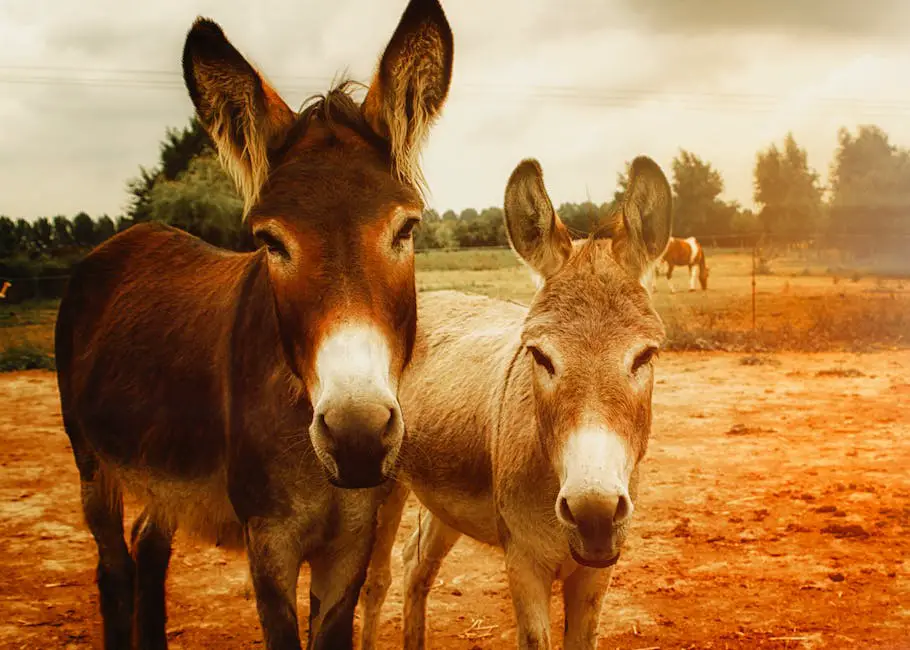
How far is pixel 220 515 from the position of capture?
3088mm

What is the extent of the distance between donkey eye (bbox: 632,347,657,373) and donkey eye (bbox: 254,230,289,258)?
4.22 ft

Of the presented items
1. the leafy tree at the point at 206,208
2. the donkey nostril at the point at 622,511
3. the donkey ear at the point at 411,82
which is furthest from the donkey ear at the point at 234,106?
the leafy tree at the point at 206,208

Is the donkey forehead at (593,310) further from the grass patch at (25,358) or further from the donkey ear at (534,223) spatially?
the grass patch at (25,358)

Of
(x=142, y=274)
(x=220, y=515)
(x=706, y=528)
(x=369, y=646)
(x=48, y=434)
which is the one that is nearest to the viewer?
(x=220, y=515)

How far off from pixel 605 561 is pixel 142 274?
9.42ft

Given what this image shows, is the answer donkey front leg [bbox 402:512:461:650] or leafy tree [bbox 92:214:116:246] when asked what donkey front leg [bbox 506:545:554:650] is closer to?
donkey front leg [bbox 402:512:461:650]

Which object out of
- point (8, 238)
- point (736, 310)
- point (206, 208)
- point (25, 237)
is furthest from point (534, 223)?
point (25, 237)

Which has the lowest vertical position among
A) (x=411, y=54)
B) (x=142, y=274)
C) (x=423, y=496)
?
(x=423, y=496)

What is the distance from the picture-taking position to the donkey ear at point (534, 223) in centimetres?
312

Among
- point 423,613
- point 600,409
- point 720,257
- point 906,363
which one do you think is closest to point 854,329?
point 906,363

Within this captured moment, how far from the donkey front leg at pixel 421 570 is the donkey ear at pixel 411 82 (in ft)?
7.86

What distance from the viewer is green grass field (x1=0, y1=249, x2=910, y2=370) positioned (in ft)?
54.5

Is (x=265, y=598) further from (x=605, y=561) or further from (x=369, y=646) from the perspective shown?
(x=369, y=646)

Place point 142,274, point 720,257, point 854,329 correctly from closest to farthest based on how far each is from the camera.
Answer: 1. point 142,274
2. point 854,329
3. point 720,257
